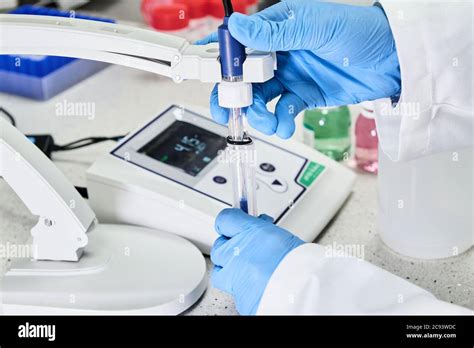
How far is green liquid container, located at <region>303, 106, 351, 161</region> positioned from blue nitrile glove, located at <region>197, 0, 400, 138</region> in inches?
9.7

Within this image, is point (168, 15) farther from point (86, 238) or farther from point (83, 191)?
point (86, 238)

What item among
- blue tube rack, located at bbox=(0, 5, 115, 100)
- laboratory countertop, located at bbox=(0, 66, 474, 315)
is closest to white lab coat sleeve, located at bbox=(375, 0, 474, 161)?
laboratory countertop, located at bbox=(0, 66, 474, 315)

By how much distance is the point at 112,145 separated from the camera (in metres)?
1.26

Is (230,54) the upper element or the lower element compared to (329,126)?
upper

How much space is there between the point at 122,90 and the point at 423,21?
69 centimetres

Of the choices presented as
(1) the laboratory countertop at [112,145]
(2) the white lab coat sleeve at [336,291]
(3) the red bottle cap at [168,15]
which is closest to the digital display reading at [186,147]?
(1) the laboratory countertop at [112,145]

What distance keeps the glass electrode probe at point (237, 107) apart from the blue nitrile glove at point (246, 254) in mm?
26

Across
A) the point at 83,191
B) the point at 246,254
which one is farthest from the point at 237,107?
the point at 83,191

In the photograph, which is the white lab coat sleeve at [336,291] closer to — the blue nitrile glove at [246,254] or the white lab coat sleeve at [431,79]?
the blue nitrile glove at [246,254]

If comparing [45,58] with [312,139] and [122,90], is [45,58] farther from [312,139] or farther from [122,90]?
[312,139]

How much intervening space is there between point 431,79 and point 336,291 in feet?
1.00

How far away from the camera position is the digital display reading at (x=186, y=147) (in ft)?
3.48
